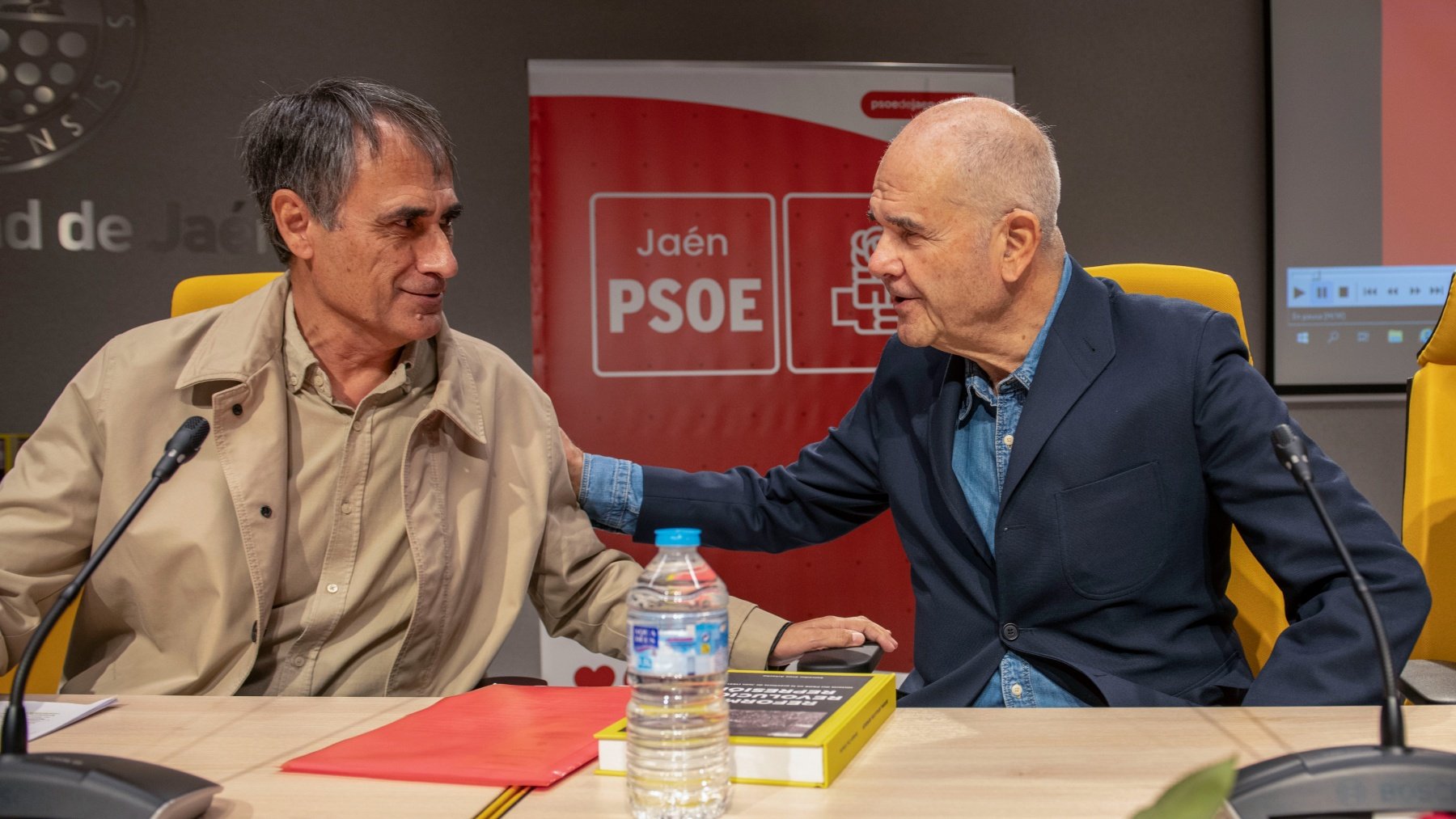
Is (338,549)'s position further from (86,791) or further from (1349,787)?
(1349,787)

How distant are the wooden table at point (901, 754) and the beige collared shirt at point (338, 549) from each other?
0.23m

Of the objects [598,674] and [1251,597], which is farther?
[598,674]

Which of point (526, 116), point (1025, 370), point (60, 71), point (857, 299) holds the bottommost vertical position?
point (1025, 370)

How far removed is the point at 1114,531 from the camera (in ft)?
5.20

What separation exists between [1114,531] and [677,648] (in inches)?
34.9

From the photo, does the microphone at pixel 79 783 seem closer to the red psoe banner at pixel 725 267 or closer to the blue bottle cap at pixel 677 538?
the blue bottle cap at pixel 677 538

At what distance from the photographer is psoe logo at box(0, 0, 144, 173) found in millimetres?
3574

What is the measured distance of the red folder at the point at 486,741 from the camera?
1.08 metres

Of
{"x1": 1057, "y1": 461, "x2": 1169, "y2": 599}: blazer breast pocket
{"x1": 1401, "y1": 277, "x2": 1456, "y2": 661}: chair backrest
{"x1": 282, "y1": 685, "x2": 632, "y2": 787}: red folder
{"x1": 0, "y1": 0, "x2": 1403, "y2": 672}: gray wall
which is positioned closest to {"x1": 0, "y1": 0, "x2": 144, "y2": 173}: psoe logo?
{"x1": 0, "y1": 0, "x2": 1403, "y2": 672}: gray wall

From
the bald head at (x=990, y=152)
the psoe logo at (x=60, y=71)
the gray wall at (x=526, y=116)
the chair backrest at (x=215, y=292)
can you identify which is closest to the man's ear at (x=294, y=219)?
the chair backrest at (x=215, y=292)

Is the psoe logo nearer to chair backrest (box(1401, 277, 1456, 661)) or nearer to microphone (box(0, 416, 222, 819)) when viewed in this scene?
microphone (box(0, 416, 222, 819))

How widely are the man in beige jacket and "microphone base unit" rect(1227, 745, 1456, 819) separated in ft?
2.39

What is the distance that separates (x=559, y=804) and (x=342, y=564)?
788mm

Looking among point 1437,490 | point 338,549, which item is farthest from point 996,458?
point 338,549
